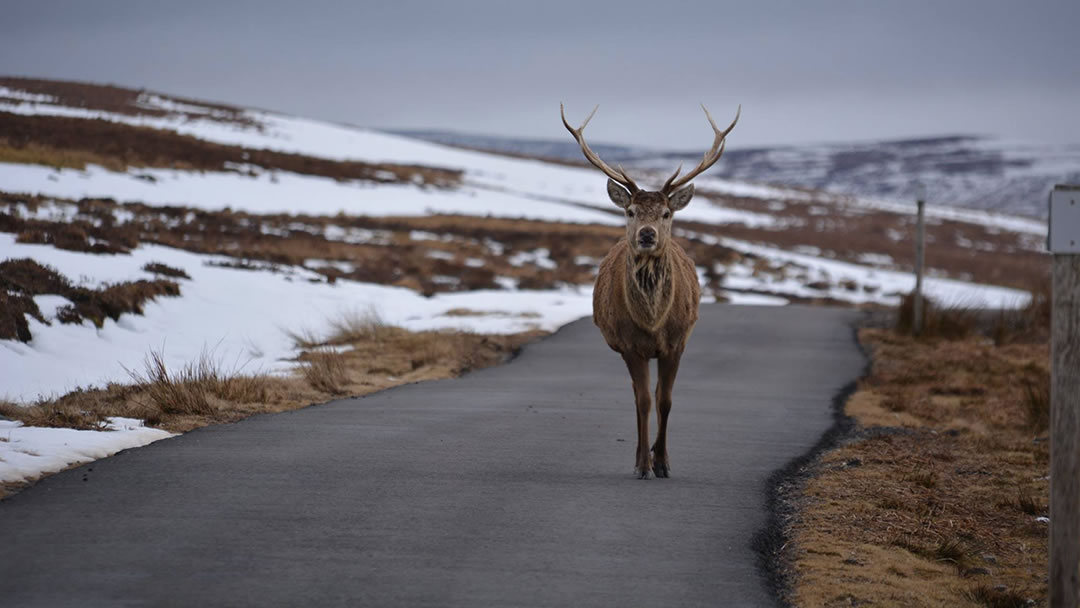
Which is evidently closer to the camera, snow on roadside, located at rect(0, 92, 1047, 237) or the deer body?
the deer body

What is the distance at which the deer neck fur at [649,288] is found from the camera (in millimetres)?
9461

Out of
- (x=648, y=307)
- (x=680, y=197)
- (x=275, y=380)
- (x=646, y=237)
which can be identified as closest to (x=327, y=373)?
(x=275, y=380)

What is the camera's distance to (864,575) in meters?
6.74

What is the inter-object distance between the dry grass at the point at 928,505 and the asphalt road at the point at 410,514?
467 millimetres

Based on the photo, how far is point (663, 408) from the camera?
31.4 feet

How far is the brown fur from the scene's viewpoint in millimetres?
9195


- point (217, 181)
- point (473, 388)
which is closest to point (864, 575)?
point (473, 388)

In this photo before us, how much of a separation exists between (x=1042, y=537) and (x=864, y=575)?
235 cm

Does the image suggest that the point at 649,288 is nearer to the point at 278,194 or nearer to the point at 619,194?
the point at 619,194

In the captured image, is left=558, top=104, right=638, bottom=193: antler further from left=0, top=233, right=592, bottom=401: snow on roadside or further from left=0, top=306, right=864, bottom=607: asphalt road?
left=0, top=233, right=592, bottom=401: snow on roadside

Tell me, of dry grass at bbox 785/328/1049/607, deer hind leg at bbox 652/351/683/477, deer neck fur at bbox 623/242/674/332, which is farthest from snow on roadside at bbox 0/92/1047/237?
deer hind leg at bbox 652/351/683/477

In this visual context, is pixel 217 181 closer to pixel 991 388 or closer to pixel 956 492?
pixel 991 388

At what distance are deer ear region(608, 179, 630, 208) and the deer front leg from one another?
1285mm

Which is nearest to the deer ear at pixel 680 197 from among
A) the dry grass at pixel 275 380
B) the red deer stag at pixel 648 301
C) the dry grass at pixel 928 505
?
the red deer stag at pixel 648 301
